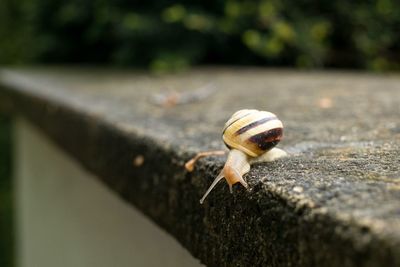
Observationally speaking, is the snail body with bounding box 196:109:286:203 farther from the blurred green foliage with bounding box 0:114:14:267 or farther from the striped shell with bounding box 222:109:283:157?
the blurred green foliage with bounding box 0:114:14:267

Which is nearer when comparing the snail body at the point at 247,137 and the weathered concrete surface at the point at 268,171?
the weathered concrete surface at the point at 268,171

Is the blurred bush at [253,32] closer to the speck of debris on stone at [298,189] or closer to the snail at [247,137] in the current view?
the snail at [247,137]

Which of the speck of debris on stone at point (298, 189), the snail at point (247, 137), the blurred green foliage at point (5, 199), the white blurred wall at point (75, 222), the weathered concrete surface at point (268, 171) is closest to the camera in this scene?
the weathered concrete surface at point (268, 171)

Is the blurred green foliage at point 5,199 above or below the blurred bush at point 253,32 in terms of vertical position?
below

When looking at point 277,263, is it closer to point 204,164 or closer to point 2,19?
point 204,164

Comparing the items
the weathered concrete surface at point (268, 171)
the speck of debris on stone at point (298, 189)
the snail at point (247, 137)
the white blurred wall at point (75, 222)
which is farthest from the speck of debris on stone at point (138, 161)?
the speck of debris on stone at point (298, 189)

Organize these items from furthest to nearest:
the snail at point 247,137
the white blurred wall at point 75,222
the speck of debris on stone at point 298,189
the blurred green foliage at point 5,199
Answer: the blurred green foliage at point 5,199
the white blurred wall at point 75,222
the snail at point 247,137
the speck of debris on stone at point 298,189
